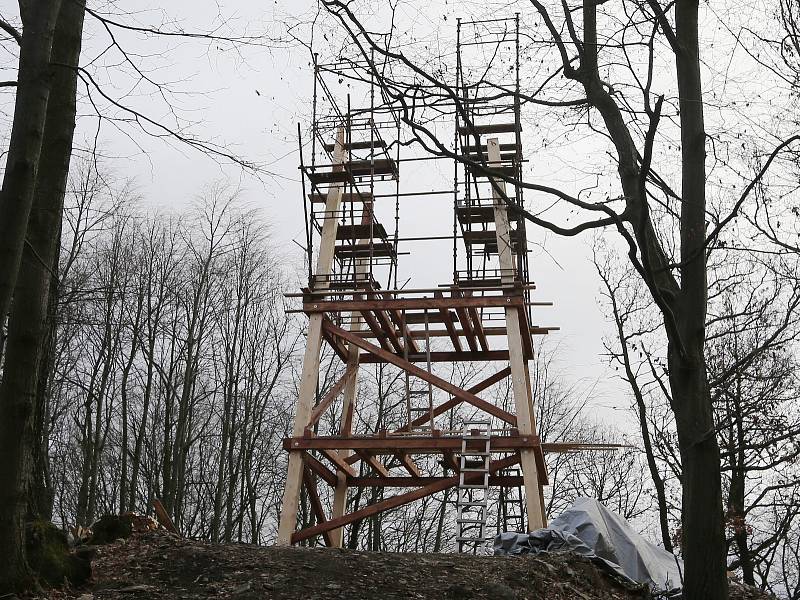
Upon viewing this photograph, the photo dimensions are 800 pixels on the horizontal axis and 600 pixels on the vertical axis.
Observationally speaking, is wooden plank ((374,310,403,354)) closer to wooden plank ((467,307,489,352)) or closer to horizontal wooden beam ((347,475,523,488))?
wooden plank ((467,307,489,352))

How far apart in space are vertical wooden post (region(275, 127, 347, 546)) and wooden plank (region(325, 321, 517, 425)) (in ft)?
1.50

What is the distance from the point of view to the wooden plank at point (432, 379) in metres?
14.4

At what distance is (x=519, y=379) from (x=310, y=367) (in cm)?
353

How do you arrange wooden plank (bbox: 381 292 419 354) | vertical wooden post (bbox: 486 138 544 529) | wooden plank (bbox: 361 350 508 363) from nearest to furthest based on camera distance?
vertical wooden post (bbox: 486 138 544 529) < wooden plank (bbox: 381 292 419 354) < wooden plank (bbox: 361 350 508 363)

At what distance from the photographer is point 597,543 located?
11.1 m

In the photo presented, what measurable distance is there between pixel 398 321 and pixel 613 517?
5862 mm

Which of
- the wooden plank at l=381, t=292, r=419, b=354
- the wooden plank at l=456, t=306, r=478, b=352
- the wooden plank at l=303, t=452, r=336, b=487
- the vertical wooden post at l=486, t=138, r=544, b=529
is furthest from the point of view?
the wooden plank at l=381, t=292, r=419, b=354

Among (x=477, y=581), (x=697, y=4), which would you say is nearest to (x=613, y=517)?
(x=477, y=581)

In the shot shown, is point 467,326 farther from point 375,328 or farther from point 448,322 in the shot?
point 375,328

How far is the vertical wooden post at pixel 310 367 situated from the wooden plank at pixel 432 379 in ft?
1.50

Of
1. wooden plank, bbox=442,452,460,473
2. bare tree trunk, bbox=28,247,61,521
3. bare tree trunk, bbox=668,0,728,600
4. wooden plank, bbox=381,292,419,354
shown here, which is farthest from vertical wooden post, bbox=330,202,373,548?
bare tree trunk, bbox=668,0,728,600

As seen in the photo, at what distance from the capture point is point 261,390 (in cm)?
2923

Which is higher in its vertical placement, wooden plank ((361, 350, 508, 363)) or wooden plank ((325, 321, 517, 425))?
wooden plank ((361, 350, 508, 363))

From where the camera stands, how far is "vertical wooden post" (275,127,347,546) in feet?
45.8
